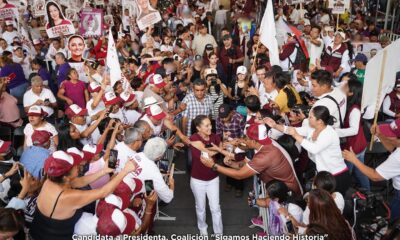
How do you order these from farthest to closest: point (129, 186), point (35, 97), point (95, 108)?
point (35, 97)
point (95, 108)
point (129, 186)

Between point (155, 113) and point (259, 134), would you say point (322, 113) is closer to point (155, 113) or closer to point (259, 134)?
point (259, 134)

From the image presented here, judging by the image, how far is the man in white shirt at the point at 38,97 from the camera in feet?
20.7

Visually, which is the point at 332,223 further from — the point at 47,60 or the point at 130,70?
the point at 47,60

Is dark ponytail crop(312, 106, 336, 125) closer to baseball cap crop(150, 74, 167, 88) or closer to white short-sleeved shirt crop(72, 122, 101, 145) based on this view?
A: baseball cap crop(150, 74, 167, 88)

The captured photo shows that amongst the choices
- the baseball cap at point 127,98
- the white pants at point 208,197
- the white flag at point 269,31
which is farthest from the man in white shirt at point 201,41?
the white pants at point 208,197

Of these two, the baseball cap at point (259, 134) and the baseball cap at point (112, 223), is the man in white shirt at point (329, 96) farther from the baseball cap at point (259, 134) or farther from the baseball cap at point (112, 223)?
the baseball cap at point (112, 223)

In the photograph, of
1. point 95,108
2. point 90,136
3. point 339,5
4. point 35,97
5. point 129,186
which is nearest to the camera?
point 129,186

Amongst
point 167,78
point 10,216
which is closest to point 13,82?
point 167,78

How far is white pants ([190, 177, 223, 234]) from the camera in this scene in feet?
15.0

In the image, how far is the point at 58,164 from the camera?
3188 mm

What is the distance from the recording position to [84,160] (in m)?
3.90

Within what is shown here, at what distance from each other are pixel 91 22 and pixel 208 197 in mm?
5367

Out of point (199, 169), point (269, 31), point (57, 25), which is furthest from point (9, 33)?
point (199, 169)

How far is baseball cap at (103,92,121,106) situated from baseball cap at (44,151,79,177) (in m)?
2.19
